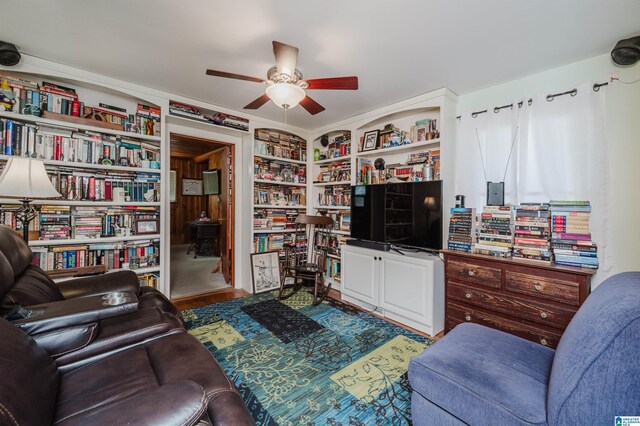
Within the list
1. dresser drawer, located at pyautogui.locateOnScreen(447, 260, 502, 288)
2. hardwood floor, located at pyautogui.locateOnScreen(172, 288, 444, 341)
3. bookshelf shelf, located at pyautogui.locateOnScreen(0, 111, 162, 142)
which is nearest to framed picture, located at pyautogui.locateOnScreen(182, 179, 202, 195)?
hardwood floor, located at pyautogui.locateOnScreen(172, 288, 444, 341)

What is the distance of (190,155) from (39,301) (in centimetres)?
578

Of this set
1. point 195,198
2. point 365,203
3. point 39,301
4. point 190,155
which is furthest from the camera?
point 195,198

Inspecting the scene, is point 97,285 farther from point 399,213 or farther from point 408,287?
point 399,213

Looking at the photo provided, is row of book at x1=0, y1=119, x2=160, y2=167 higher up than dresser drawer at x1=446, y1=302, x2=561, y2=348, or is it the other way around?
row of book at x1=0, y1=119, x2=160, y2=167

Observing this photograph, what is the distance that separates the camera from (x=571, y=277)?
182cm

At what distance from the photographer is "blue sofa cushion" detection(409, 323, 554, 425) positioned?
102 centimetres

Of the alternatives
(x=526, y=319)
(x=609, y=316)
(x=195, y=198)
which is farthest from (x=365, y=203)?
(x=195, y=198)

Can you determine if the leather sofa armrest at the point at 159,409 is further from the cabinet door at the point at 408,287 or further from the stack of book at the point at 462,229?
the stack of book at the point at 462,229

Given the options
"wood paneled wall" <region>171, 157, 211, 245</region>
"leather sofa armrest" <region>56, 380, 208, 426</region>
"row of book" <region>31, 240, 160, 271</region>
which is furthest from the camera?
"wood paneled wall" <region>171, 157, 211, 245</region>

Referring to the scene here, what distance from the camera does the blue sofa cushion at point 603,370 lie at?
0.85m

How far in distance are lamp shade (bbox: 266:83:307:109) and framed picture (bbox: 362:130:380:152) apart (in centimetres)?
174

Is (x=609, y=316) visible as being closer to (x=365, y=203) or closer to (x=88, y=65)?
(x=365, y=203)

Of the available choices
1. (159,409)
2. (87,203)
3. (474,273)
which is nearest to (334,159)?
(474,273)

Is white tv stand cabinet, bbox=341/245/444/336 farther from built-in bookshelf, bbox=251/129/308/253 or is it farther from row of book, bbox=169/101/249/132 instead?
row of book, bbox=169/101/249/132
